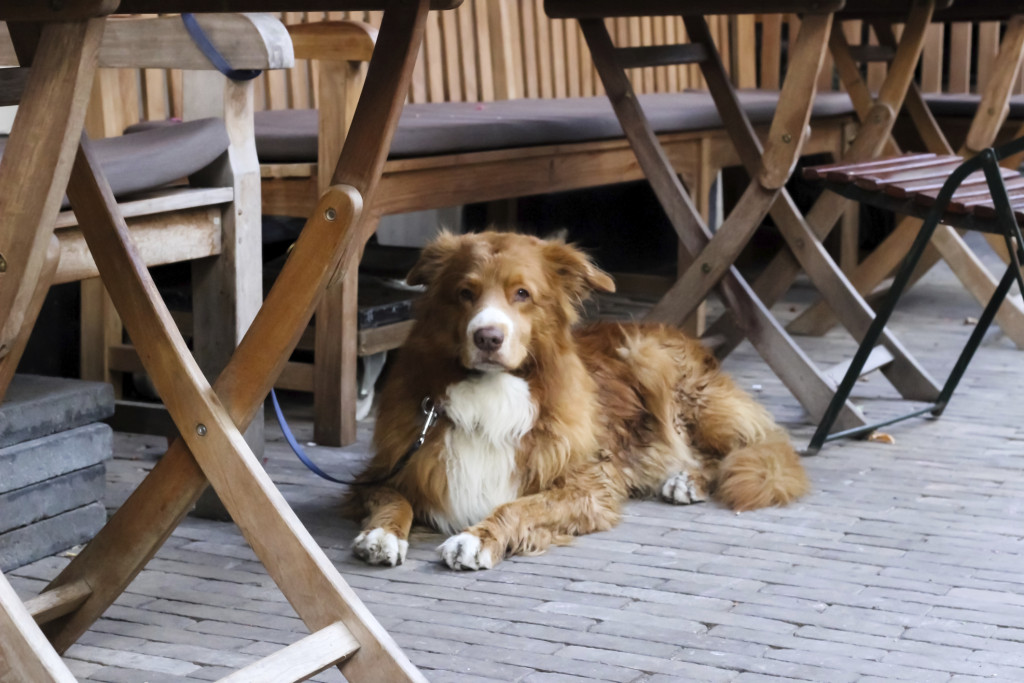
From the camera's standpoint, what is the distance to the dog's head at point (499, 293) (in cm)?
251

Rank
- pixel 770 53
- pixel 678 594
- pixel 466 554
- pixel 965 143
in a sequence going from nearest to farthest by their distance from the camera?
pixel 678 594, pixel 466 554, pixel 965 143, pixel 770 53

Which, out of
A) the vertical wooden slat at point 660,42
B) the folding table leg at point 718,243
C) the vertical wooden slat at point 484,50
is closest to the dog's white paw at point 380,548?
the folding table leg at point 718,243

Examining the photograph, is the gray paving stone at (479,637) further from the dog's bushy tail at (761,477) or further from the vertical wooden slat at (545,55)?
the vertical wooden slat at (545,55)

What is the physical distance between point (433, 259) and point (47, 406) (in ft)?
2.77

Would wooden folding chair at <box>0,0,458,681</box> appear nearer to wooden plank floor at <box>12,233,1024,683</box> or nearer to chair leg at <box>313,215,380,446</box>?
wooden plank floor at <box>12,233,1024,683</box>

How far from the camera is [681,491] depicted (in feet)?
9.48

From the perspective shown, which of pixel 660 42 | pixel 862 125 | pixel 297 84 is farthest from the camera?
pixel 660 42

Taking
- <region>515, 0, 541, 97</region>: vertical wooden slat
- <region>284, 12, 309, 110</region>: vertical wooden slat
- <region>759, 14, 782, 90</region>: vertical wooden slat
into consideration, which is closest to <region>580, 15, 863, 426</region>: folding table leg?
<region>284, 12, 309, 110</region>: vertical wooden slat

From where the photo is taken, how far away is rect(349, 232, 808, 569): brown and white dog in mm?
2516

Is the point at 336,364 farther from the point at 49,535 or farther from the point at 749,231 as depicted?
the point at 749,231

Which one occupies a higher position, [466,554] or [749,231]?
[749,231]

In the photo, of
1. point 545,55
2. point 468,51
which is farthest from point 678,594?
point 545,55

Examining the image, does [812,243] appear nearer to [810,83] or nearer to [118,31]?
[810,83]

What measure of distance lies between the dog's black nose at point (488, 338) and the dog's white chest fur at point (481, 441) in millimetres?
117
